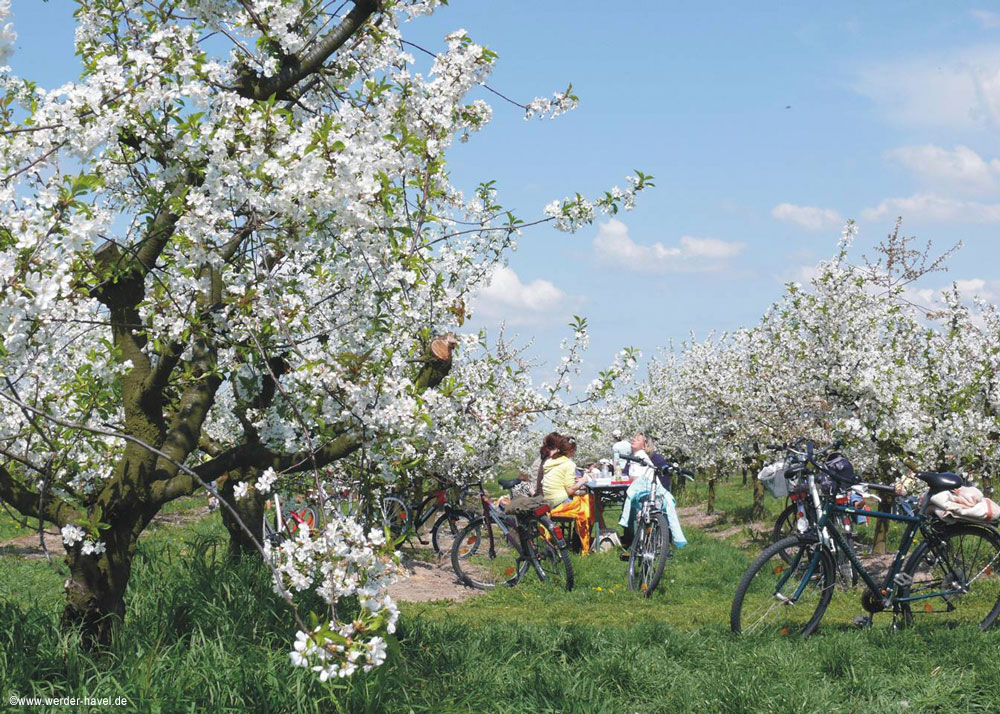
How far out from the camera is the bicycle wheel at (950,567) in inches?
254

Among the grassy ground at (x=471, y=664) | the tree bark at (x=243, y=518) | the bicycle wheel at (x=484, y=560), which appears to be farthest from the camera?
the bicycle wheel at (x=484, y=560)

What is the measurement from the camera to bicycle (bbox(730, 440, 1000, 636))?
21.2ft

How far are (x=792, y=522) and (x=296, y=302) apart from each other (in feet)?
33.3

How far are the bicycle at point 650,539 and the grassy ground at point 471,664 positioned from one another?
2.20 metres

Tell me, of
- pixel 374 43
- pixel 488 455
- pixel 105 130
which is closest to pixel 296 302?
pixel 105 130

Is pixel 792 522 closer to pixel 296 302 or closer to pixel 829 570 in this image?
pixel 829 570

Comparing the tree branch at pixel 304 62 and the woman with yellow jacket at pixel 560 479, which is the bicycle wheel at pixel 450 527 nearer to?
the woman with yellow jacket at pixel 560 479

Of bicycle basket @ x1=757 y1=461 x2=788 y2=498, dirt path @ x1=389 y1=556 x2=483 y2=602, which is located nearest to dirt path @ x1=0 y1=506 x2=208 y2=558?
dirt path @ x1=389 y1=556 x2=483 y2=602

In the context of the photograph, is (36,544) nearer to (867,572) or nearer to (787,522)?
(787,522)

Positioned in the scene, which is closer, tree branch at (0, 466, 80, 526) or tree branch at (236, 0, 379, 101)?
tree branch at (0, 466, 80, 526)

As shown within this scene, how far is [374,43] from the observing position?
18.2 ft

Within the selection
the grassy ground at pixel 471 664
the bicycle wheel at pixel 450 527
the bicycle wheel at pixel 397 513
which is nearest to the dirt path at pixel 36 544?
the bicycle wheel at pixel 397 513

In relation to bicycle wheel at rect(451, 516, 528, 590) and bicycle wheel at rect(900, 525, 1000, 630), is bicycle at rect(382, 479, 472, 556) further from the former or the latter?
bicycle wheel at rect(900, 525, 1000, 630)

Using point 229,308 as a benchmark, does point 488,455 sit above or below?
below
